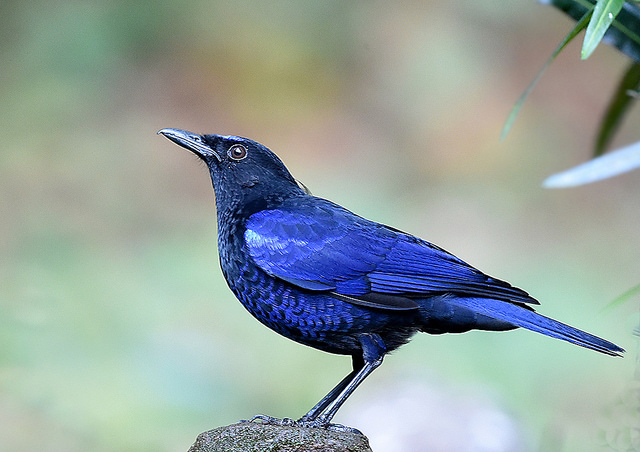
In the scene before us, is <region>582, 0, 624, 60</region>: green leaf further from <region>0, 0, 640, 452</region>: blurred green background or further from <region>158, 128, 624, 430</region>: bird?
<region>0, 0, 640, 452</region>: blurred green background

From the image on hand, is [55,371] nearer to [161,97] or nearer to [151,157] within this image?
[151,157]

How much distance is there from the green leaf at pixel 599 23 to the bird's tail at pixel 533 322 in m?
0.79

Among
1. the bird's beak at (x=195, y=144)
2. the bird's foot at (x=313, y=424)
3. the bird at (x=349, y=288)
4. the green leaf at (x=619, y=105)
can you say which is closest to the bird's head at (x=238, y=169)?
the bird's beak at (x=195, y=144)

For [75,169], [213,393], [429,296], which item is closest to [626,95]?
[429,296]

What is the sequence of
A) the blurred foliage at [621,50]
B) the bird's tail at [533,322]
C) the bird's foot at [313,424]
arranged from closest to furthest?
the bird's tail at [533,322] < the bird's foot at [313,424] < the blurred foliage at [621,50]

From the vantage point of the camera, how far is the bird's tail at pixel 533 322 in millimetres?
2221

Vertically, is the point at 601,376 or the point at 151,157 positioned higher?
the point at 151,157

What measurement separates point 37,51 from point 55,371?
2562mm

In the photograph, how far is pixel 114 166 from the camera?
592 cm

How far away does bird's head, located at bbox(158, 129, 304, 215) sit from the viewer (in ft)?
9.37

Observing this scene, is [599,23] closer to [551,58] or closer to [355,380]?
[551,58]

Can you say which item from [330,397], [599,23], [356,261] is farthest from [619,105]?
[330,397]

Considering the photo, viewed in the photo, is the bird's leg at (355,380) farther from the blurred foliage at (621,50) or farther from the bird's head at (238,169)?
the blurred foliage at (621,50)

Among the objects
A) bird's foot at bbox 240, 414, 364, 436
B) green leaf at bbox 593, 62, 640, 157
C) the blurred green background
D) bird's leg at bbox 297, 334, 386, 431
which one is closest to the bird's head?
bird's leg at bbox 297, 334, 386, 431
